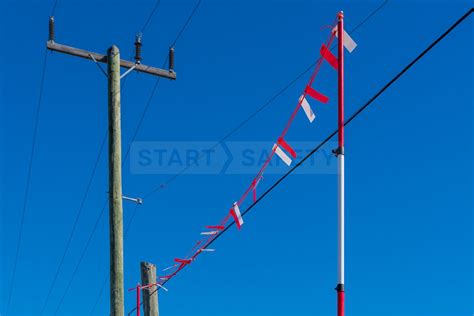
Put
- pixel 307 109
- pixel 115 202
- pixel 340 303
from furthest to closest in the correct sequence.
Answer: pixel 115 202, pixel 307 109, pixel 340 303

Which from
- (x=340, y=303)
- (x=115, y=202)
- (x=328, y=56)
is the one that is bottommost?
(x=340, y=303)

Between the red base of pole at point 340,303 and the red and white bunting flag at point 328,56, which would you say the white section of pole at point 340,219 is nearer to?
the red base of pole at point 340,303

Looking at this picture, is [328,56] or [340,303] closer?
[340,303]

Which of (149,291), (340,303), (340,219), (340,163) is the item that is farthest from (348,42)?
(149,291)

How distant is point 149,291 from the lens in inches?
593

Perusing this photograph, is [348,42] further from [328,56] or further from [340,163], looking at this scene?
[340,163]

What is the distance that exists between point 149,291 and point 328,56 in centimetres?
739

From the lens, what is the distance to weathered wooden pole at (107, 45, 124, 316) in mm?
11484

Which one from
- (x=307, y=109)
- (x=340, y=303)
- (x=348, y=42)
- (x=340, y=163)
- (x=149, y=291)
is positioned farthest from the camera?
(x=149, y=291)

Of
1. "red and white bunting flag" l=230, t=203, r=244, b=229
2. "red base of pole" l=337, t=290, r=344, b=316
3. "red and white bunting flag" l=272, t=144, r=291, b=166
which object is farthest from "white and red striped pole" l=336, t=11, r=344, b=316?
"red and white bunting flag" l=230, t=203, r=244, b=229

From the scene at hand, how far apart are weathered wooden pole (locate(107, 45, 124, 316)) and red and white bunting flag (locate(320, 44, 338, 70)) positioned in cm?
393

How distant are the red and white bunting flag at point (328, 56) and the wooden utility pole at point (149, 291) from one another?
7266 millimetres

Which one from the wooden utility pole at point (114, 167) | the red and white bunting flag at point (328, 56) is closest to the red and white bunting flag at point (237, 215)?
the wooden utility pole at point (114, 167)

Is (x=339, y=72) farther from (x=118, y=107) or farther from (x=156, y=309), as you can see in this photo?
(x=156, y=309)
